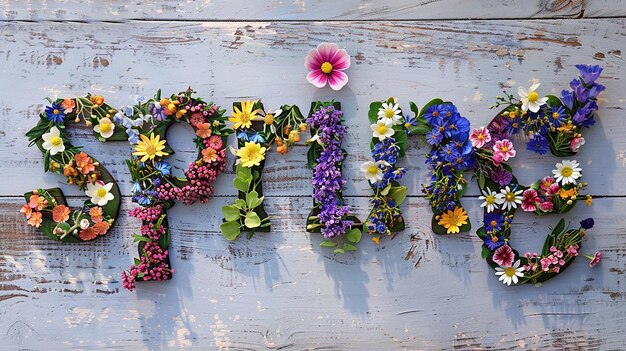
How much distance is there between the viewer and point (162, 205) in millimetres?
1114

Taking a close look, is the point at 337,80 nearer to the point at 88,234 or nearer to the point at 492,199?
the point at 492,199

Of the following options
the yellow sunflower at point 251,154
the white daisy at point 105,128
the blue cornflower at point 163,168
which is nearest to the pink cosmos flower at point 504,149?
the yellow sunflower at point 251,154

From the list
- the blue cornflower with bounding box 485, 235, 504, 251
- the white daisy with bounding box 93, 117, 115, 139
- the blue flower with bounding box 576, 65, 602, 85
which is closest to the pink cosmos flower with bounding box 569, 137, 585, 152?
the blue flower with bounding box 576, 65, 602, 85

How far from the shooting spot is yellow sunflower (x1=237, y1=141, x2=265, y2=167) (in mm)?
1097

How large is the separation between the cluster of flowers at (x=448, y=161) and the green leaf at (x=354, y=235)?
0.48 feet

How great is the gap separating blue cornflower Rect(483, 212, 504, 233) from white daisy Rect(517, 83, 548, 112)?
20 centimetres

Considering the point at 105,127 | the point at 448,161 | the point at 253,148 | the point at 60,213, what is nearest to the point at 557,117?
the point at 448,161

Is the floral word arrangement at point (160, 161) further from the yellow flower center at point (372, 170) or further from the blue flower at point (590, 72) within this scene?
the blue flower at point (590, 72)

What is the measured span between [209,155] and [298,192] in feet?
0.60

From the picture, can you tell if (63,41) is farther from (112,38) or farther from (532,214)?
(532,214)

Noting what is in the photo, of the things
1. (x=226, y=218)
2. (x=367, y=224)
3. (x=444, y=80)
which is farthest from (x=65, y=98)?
(x=444, y=80)

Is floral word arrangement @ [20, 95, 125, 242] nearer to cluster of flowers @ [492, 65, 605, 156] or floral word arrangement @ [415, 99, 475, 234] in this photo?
floral word arrangement @ [415, 99, 475, 234]

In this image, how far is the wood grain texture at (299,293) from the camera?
1143 millimetres

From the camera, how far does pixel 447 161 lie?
1098 millimetres
